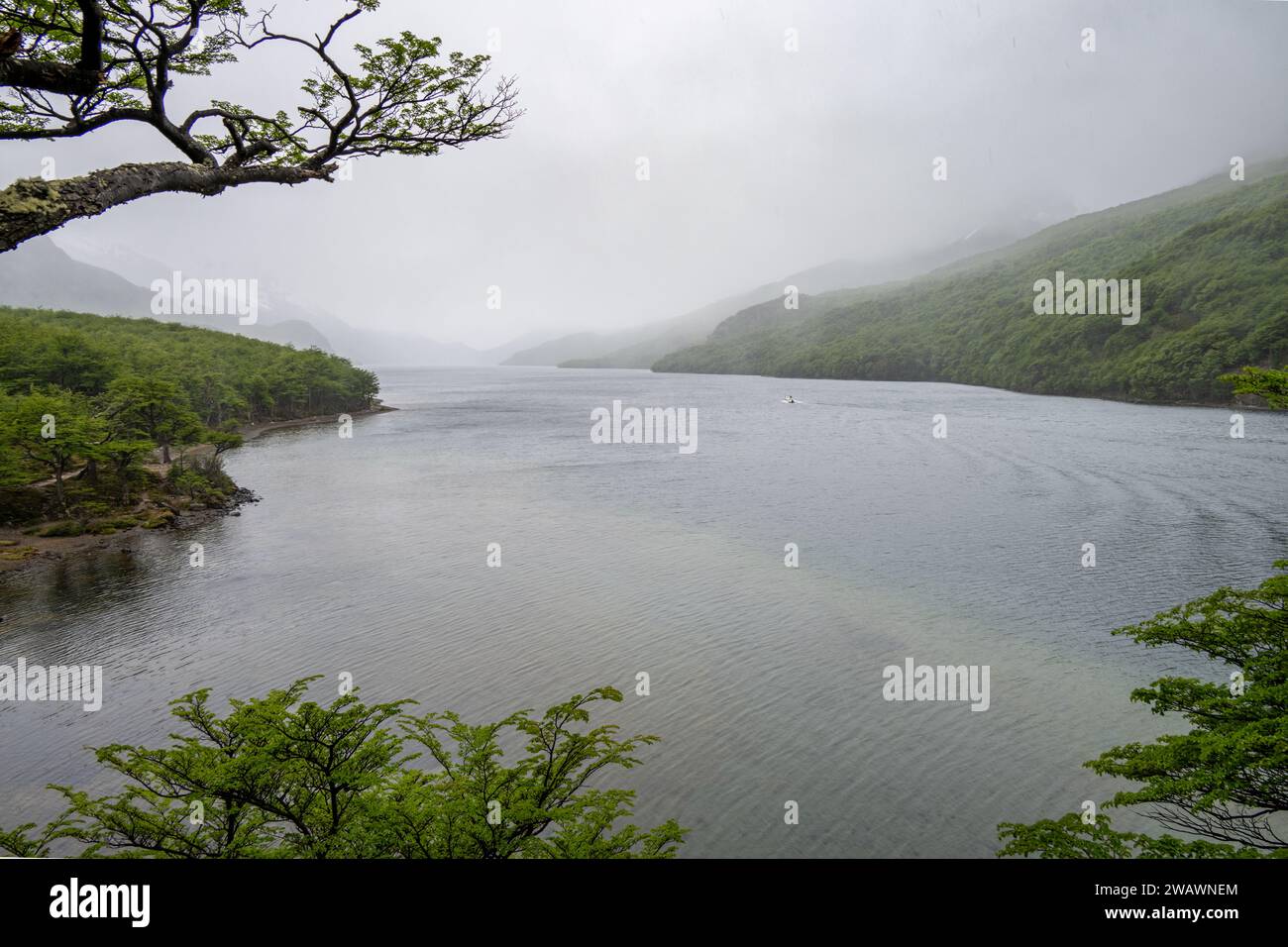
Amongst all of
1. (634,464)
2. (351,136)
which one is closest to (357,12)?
(351,136)

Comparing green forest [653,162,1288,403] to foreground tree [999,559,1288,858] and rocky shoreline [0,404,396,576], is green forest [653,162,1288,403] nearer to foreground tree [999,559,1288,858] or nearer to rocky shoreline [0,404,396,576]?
foreground tree [999,559,1288,858]

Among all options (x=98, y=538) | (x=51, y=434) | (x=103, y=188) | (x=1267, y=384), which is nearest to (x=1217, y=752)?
(x=1267, y=384)

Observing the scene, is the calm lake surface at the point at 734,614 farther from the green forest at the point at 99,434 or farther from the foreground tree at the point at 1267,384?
the foreground tree at the point at 1267,384

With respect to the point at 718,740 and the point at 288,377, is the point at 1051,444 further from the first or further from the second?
the point at 288,377

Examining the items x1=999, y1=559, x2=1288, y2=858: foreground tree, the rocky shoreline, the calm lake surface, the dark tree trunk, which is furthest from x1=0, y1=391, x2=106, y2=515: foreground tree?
x1=999, y1=559, x2=1288, y2=858: foreground tree

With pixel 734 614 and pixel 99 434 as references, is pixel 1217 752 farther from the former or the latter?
pixel 99 434
